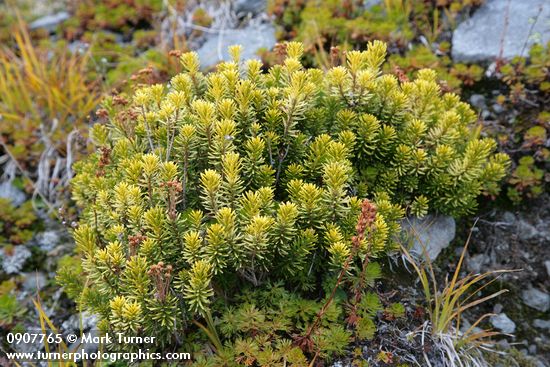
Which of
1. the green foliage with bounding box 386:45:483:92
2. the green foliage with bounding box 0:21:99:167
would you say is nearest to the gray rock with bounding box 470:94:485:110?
the green foliage with bounding box 386:45:483:92

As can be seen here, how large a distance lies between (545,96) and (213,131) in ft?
10.8

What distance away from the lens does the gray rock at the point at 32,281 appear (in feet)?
14.7

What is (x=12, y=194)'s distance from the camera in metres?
5.33

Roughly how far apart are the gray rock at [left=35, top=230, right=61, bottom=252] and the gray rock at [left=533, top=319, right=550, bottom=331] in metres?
4.12

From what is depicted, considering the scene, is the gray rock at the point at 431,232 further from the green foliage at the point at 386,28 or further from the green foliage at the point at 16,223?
the green foliage at the point at 16,223

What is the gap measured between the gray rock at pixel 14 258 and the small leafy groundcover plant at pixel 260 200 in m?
1.33

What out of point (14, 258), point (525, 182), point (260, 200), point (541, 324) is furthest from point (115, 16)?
point (541, 324)

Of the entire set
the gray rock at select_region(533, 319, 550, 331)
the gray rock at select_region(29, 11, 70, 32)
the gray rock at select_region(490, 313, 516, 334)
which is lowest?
the gray rock at select_region(533, 319, 550, 331)

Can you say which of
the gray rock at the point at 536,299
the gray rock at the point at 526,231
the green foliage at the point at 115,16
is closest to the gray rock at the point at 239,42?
the green foliage at the point at 115,16

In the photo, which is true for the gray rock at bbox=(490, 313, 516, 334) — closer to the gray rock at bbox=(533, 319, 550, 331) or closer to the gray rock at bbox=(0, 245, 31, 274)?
the gray rock at bbox=(533, 319, 550, 331)

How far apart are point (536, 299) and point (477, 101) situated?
194cm

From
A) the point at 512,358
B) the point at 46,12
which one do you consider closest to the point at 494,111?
the point at 512,358

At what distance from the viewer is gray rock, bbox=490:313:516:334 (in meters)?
3.71

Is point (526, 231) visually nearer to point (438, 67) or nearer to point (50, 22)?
point (438, 67)
